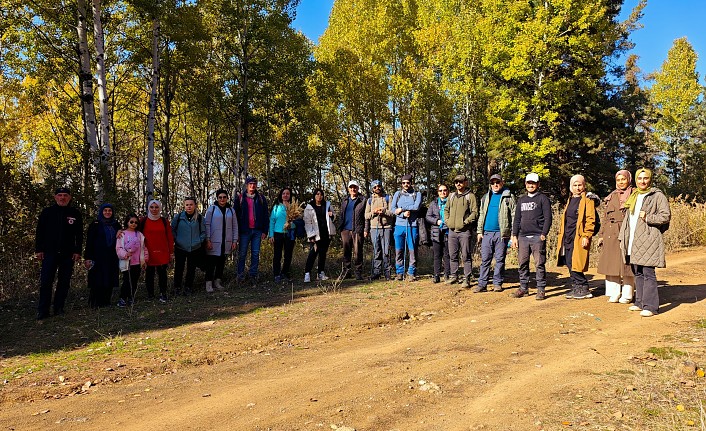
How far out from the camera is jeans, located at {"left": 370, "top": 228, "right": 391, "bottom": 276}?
9.54 metres

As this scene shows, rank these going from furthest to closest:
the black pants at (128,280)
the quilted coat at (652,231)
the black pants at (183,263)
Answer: the black pants at (183,263) → the black pants at (128,280) → the quilted coat at (652,231)

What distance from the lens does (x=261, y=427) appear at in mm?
3383

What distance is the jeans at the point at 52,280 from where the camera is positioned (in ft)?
23.6

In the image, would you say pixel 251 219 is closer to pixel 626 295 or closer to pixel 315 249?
pixel 315 249

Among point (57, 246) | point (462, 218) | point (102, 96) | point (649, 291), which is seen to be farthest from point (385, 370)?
point (102, 96)

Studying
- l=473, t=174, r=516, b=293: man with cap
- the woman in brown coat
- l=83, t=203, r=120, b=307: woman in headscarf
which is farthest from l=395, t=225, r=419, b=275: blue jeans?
l=83, t=203, r=120, b=307: woman in headscarf

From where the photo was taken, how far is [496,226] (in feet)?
26.6

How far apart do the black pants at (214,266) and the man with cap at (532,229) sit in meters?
5.95

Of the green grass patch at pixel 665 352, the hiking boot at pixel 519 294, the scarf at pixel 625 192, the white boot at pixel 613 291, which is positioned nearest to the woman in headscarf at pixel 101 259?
the hiking boot at pixel 519 294

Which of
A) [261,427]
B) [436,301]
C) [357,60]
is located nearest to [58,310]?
[261,427]

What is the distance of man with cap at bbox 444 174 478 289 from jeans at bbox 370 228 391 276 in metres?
1.53

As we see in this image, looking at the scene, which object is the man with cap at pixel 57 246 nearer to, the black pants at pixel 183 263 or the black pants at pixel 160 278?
the black pants at pixel 160 278

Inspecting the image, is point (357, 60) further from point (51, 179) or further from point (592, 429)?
point (592, 429)

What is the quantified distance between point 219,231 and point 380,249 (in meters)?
3.57
